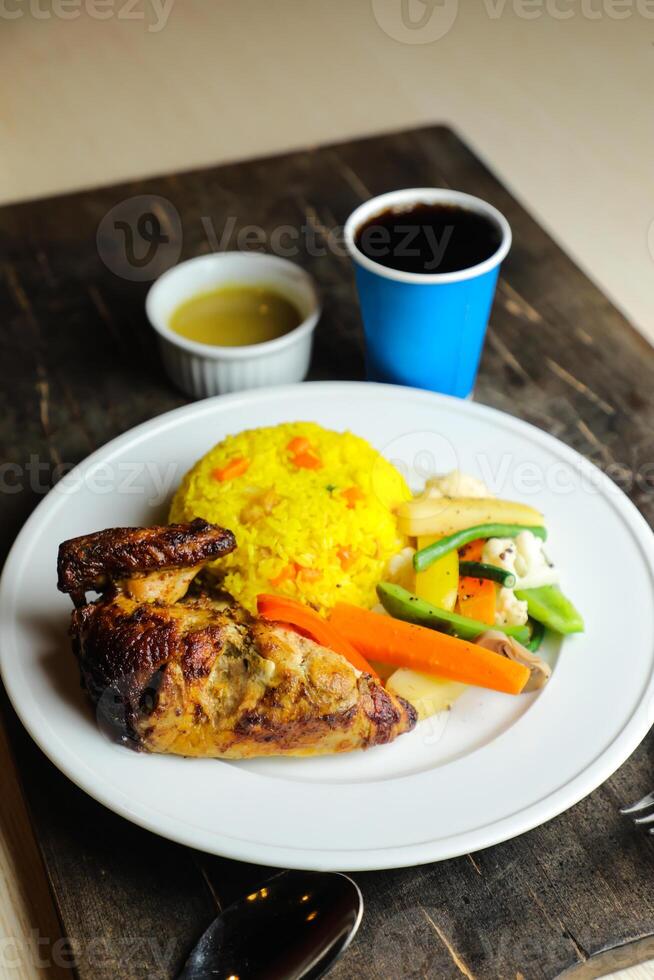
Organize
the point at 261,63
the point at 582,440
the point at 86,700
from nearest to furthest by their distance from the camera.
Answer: the point at 86,700
the point at 582,440
the point at 261,63

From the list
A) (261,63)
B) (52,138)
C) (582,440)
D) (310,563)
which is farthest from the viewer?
(261,63)

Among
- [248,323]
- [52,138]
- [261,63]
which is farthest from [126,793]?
[261,63]

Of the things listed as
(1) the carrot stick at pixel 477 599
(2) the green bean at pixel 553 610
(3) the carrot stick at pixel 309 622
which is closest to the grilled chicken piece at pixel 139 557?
(3) the carrot stick at pixel 309 622

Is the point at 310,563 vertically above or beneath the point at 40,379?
above

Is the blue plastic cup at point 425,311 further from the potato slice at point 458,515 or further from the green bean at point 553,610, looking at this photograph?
the green bean at point 553,610

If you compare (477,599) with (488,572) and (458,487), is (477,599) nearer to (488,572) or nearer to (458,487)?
(488,572)

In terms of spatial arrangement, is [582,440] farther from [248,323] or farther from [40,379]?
[40,379]

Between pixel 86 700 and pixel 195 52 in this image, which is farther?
pixel 195 52

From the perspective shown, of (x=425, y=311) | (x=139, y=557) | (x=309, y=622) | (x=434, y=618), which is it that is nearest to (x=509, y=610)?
(x=434, y=618)

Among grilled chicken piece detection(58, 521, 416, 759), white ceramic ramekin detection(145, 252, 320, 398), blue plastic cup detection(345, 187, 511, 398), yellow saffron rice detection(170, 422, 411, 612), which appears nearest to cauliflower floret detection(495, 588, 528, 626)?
yellow saffron rice detection(170, 422, 411, 612)
